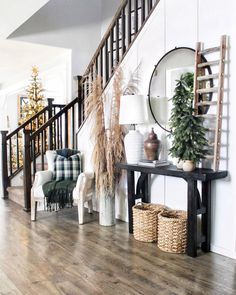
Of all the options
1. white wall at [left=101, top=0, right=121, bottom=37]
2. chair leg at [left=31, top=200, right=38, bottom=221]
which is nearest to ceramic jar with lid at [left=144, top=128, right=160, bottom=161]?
chair leg at [left=31, top=200, right=38, bottom=221]

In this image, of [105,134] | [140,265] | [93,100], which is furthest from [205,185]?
[93,100]

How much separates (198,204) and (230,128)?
0.74 m

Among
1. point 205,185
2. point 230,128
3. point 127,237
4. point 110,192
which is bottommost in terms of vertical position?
point 127,237

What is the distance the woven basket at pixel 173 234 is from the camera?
10.1ft

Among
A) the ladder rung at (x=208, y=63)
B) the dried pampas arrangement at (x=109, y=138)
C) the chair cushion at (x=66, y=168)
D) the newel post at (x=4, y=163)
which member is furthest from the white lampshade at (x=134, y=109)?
the newel post at (x=4, y=163)

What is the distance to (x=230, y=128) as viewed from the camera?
300cm

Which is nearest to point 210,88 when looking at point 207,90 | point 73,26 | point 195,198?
point 207,90

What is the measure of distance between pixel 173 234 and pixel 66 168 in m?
1.95

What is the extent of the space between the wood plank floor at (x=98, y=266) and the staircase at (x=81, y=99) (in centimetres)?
141

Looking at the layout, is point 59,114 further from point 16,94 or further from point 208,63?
point 16,94

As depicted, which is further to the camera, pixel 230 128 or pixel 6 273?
pixel 230 128

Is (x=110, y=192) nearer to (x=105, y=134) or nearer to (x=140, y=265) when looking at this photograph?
(x=105, y=134)

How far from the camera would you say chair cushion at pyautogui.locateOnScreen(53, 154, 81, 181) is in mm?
4484

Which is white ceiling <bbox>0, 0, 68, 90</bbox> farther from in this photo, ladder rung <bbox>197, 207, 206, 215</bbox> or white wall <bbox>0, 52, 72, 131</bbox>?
ladder rung <bbox>197, 207, 206, 215</bbox>
